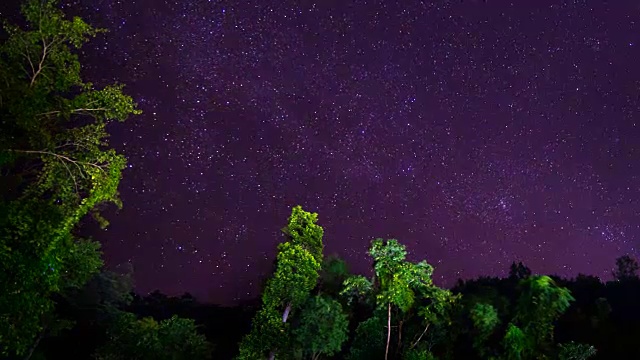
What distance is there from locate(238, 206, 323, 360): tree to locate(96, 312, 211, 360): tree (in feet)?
17.5

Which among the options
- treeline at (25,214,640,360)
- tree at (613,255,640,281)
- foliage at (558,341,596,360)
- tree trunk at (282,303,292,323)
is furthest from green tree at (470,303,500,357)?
tree at (613,255,640,281)

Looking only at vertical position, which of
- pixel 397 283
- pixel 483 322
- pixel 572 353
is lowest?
pixel 572 353

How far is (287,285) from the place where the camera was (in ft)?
67.0

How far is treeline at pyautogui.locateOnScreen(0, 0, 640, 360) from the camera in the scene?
976 cm

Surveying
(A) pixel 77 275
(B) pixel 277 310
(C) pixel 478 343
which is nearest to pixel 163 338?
(A) pixel 77 275

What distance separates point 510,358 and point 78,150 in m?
15.9

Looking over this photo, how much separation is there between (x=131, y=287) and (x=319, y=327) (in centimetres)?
1874

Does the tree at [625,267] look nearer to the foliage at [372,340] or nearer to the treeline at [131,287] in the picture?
the treeline at [131,287]

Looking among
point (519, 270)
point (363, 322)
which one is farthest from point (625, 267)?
point (363, 322)

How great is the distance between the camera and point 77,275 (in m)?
21.7

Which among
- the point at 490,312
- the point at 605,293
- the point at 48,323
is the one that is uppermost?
the point at 605,293

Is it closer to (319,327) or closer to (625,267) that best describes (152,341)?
(319,327)

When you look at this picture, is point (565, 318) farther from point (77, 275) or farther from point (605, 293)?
point (77, 275)

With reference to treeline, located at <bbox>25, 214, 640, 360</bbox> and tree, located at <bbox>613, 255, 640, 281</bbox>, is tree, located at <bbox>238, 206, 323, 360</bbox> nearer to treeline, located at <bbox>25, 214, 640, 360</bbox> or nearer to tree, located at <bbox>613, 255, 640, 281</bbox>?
treeline, located at <bbox>25, 214, 640, 360</bbox>
